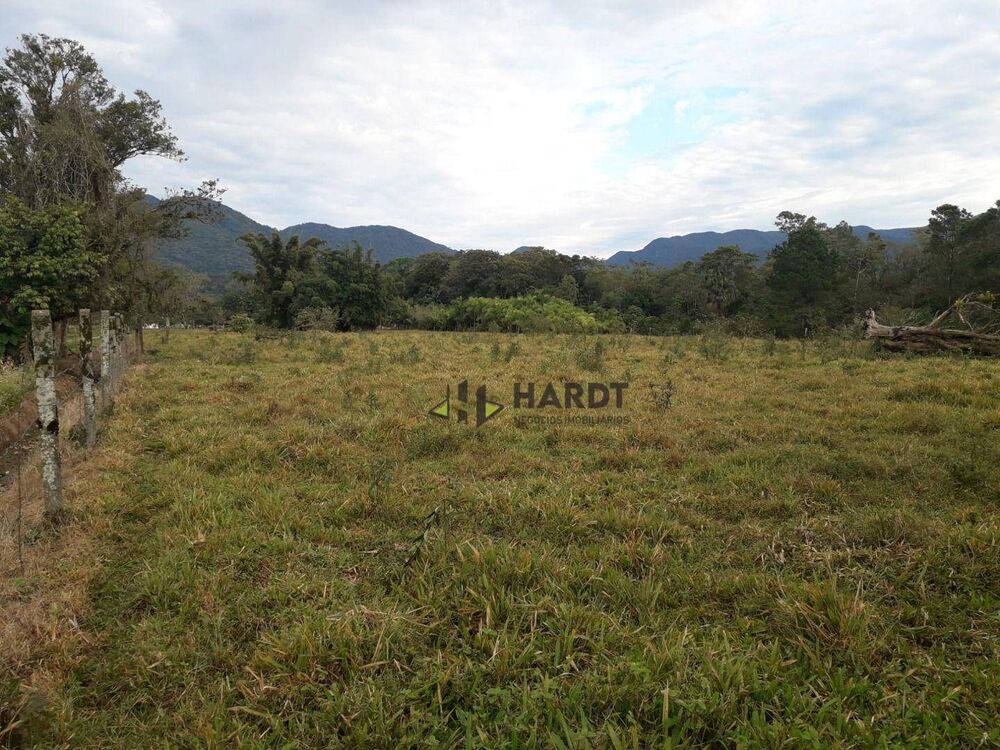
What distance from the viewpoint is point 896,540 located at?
12.1 feet

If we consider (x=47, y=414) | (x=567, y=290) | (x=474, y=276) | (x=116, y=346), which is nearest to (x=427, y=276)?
(x=474, y=276)

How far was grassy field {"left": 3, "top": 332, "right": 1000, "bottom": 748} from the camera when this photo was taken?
92.4 inches

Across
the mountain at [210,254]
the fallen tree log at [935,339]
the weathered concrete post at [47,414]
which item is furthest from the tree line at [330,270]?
the mountain at [210,254]

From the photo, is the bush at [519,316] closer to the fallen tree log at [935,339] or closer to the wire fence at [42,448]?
the fallen tree log at [935,339]

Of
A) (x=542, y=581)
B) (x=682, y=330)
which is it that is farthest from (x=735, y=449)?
(x=682, y=330)

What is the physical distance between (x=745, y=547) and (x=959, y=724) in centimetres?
162

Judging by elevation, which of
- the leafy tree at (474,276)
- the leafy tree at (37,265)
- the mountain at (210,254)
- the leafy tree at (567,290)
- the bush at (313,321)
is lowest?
the bush at (313,321)

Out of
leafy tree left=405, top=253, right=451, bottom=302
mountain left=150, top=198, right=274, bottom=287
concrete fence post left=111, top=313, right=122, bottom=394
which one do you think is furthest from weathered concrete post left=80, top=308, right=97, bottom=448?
mountain left=150, top=198, right=274, bottom=287

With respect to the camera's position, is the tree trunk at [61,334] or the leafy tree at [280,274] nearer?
the tree trunk at [61,334]

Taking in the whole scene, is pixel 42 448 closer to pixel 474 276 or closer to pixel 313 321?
pixel 313 321

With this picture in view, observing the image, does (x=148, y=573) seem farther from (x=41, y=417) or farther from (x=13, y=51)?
(x=13, y=51)

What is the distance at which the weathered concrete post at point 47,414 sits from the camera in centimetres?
427

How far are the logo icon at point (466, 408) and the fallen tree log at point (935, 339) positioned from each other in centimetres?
1157

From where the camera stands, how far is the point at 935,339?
13.6m
